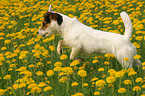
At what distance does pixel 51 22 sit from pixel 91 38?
31.2 inches

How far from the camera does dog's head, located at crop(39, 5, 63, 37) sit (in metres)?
4.19

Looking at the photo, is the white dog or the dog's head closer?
the white dog

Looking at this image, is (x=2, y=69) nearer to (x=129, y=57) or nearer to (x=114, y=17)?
(x=129, y=57)

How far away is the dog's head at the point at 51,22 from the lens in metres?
4.19

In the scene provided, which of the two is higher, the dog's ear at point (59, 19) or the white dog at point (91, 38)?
the dog's ear at point (59, 19)

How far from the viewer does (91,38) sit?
402 centimetres

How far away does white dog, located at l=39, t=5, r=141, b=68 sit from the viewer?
3686 mm

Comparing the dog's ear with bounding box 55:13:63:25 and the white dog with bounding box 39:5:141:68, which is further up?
the dog's ear with bounding box 55:13:63:25

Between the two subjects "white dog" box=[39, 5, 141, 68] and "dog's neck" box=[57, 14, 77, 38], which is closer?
"white dog" box=[39, 5, 141, 68]

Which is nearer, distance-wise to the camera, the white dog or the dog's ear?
the white dog

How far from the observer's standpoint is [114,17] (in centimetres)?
705

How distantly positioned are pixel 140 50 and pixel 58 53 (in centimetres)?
164

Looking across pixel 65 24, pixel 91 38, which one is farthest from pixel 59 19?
pixel 91 38

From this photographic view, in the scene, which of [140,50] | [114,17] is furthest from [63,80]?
[114,17]
